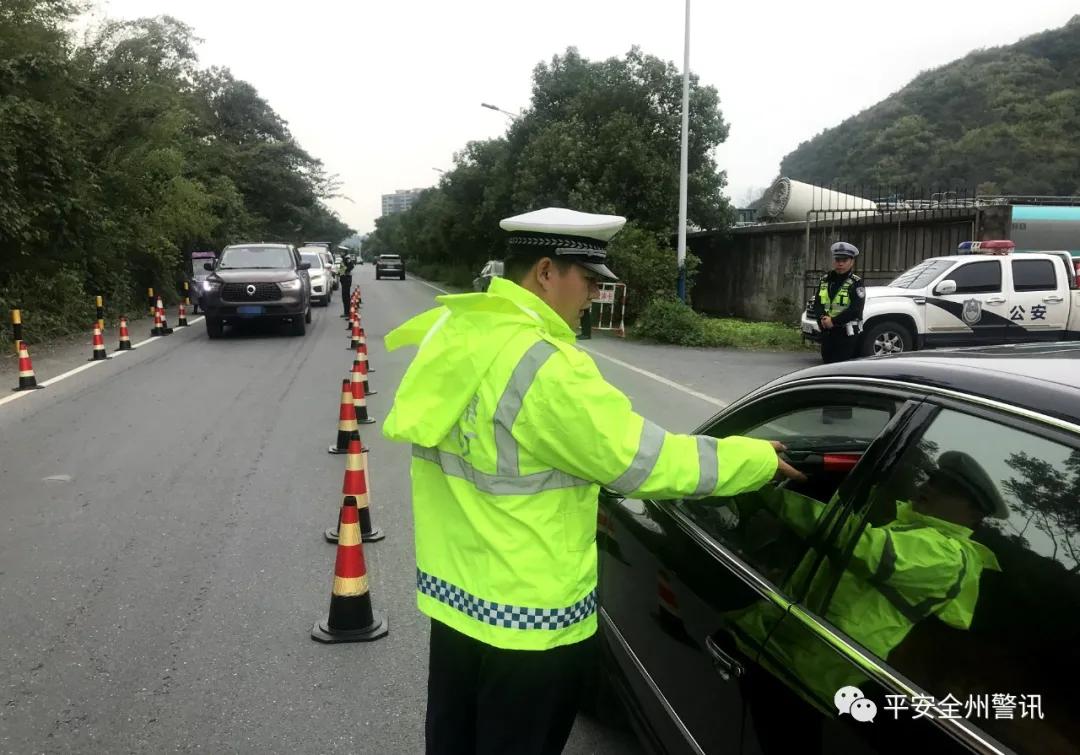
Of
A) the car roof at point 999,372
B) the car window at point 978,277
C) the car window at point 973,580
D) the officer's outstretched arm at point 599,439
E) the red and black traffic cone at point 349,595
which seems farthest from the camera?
the car window at point 978,277

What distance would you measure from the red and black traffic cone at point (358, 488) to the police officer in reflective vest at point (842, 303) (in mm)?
6526

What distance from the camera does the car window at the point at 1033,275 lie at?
1430 cm

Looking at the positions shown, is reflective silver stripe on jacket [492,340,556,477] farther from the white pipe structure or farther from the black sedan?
the white pipe structure

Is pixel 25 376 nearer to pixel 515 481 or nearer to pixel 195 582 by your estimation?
pixel 195 582

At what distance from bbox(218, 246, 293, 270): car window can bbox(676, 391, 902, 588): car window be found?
56.3 ft

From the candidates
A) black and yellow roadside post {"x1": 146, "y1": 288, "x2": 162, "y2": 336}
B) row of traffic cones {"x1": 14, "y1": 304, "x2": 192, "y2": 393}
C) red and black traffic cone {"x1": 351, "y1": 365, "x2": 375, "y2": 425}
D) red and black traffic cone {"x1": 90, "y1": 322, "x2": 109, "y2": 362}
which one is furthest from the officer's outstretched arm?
black and yellow roadside post {"x1": 146, "y1": 288, "x2": 162, "y2": 336}

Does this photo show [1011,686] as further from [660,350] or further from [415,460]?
[660,350]

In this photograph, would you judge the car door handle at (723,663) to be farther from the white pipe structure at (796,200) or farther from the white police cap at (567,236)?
the white pipe structure at (796,200)

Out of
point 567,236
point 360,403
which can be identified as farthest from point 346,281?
point 567,236

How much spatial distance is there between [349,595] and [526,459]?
2.45 m

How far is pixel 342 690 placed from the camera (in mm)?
3656

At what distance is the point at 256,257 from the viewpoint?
62.4 ft

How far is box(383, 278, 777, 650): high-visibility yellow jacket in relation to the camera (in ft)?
6.26

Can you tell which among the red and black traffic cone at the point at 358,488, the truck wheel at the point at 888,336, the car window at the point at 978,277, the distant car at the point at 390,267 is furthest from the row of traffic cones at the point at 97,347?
the distant car at the point at 390,267
